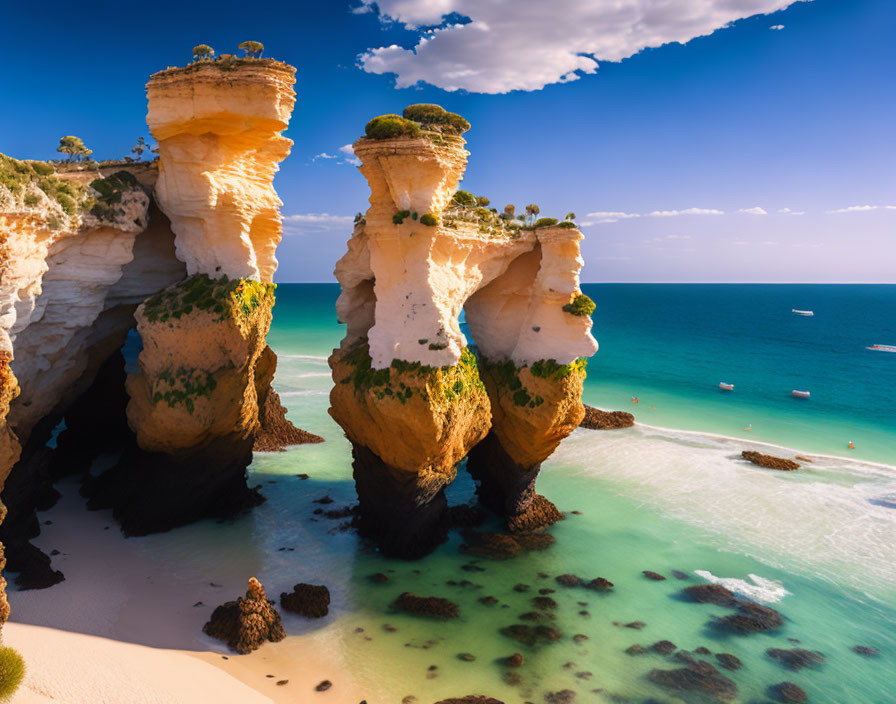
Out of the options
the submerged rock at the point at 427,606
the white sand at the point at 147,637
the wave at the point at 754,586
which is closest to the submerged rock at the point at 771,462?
the wave at the point at 754,586

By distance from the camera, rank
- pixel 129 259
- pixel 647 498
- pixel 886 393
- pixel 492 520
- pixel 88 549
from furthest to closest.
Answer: pixel 886 393
pixel 647 498
pixel 492 520
pixel 129 259
pixel 88 549

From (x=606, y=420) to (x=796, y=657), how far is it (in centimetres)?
2457

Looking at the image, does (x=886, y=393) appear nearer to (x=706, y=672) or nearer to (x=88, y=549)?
(x=706, y=672)

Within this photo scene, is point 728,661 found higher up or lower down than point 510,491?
lower down

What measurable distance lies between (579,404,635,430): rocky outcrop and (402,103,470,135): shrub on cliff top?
26.2m

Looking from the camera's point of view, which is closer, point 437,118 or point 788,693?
point 788,693

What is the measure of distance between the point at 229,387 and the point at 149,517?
5820mm

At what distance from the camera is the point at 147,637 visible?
49.6 ft

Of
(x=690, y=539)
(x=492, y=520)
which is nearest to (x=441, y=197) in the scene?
(x=492, y=520)

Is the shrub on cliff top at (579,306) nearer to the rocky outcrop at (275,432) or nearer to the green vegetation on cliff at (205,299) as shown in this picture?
the green vegetation on cliff at (205,299)

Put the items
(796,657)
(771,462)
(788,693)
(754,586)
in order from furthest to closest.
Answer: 1. (771,462)
2. (754,586)
3. (796,657)
4. (788,693)

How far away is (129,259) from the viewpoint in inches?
811

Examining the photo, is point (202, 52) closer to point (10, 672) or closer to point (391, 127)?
point (391, 127)

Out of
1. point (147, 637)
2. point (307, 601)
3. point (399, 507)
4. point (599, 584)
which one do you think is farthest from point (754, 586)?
point (147, 637)
